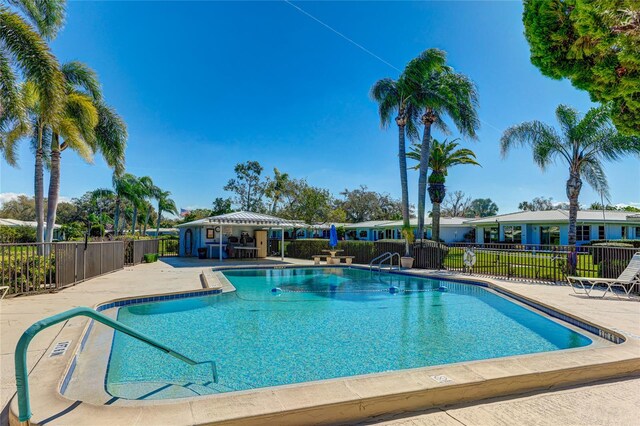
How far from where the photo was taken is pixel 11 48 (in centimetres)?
933

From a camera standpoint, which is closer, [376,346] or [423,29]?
[376,346]

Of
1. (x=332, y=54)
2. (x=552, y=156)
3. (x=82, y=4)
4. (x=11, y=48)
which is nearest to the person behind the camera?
(x=11, y=48)

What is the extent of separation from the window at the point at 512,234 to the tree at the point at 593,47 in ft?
97.6

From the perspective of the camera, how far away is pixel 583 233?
2798 cm

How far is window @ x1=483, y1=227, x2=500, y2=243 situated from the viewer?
3334cm

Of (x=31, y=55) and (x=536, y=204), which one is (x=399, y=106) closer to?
(x=31, y=55)

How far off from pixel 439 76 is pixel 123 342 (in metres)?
21.1

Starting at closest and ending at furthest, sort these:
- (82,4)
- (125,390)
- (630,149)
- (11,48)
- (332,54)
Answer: (125,390)
(11,48)
(82,4)
(630,149)
(332,54)

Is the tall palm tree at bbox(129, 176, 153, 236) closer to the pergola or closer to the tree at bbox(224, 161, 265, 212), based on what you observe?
the tree at bbox(224, 161, 265, 212)

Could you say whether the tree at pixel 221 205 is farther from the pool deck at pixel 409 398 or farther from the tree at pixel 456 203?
the tree at pixel 456 203

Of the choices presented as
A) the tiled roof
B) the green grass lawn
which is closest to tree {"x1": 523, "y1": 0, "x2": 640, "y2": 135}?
the green grass lawn

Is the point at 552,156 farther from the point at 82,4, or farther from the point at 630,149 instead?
the point at 82,4

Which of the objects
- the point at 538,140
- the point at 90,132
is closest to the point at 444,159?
the point at 538,140

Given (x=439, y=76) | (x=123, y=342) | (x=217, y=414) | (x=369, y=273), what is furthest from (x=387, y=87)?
(x=217, y=414)
